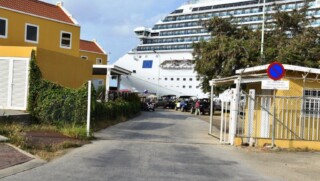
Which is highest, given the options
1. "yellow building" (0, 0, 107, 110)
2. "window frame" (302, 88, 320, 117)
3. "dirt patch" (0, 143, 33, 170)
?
"yellow building" (0, 0, 107, 110)

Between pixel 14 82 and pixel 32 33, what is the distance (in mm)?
9382

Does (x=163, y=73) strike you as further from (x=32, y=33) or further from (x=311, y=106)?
(x=311, y=106)

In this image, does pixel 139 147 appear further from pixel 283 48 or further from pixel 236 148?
pixel 283 48

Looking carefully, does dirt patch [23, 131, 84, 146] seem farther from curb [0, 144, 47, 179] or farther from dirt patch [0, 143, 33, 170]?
curb [0, 144, 47, 179]

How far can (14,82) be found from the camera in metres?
20.2

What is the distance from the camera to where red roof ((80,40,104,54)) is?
2019 inches

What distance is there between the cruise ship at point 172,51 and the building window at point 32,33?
156 feet

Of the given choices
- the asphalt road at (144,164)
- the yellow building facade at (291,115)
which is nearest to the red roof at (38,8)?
the asphalt road at (144,164)

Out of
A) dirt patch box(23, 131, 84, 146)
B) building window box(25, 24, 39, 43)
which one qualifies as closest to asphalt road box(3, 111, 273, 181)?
dirt patch box(23, 131, 84, 146)

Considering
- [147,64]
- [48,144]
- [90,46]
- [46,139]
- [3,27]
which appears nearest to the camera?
[48,144]

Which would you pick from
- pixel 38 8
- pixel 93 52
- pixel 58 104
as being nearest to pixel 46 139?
pixel 58 104

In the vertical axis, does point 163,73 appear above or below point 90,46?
below

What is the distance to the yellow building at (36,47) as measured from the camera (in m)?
20.3

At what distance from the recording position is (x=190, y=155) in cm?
1345
